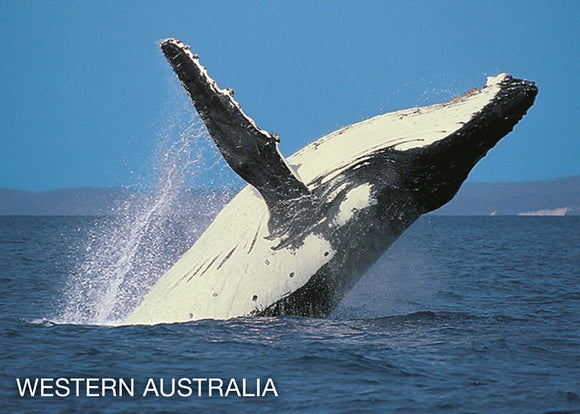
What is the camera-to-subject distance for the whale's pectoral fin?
7441mm

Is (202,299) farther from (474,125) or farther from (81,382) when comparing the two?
(474,125)

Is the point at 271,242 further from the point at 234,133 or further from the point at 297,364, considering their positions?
the point at 297,364

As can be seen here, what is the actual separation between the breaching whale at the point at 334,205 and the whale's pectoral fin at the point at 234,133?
1cm

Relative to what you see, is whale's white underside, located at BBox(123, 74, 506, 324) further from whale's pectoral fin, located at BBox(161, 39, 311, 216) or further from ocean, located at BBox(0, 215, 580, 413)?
whale's pectoral fin, located at BBox(161, 39, 311, 216)

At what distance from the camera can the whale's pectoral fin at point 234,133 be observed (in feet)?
24.4

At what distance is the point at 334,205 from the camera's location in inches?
322

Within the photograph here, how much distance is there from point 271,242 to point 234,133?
1242mm

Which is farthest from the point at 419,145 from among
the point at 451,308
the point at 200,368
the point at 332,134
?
the point at 451,308

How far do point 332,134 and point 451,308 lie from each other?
19.7ft

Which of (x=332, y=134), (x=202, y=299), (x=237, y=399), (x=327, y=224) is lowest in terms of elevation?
(x=237, y=399)

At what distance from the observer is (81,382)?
6.68m

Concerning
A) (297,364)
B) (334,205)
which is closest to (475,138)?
(334,205)

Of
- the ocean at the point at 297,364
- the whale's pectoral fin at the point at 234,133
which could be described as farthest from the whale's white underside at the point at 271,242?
the whale's pectoral fin at the point at 234,133

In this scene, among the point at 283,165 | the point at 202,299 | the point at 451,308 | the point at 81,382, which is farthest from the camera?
the point at 451,308
